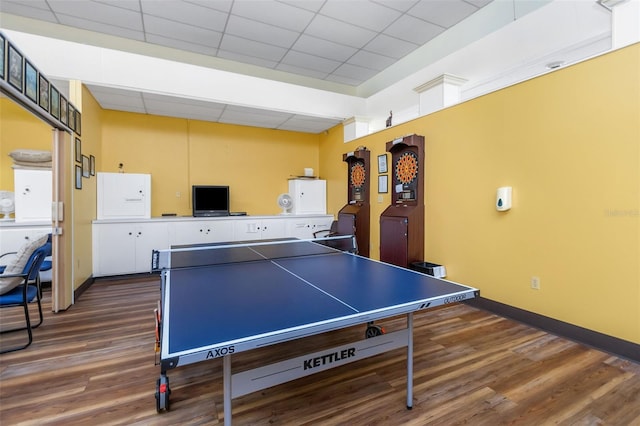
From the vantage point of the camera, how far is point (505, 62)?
3.59 meters

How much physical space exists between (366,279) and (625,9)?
3118mm

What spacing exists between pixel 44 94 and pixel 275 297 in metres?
3.28

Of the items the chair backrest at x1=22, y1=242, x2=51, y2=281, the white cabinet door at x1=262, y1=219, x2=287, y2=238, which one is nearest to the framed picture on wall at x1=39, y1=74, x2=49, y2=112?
the chair backrest at x1=22, y1=242, x2=51, y2=281

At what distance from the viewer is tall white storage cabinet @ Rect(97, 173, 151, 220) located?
15.5 feet

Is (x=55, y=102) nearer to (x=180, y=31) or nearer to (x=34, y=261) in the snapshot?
(x=34, y=261)

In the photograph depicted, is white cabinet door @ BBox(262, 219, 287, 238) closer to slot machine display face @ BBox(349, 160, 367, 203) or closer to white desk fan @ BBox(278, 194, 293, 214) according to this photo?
white desk fan @ BBox(278, 194, 293, 214)

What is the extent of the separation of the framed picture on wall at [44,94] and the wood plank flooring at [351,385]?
7.29ft

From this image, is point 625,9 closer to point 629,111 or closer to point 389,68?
point 629,111

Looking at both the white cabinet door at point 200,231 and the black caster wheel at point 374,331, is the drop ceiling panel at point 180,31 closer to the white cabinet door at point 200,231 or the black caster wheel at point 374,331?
the white cabinet door at point 200,231

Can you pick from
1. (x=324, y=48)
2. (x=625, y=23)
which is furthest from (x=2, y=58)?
(x=625, y=23)

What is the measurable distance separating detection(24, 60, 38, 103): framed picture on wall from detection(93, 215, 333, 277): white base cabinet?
93.3 inches

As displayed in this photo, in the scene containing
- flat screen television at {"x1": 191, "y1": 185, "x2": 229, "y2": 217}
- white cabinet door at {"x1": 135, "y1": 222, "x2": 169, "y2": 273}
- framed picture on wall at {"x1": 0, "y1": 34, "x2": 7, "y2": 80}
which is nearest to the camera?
framed picture on wall at {"x1": 0, "y1": 34, "x2": 7, "y2": 80}

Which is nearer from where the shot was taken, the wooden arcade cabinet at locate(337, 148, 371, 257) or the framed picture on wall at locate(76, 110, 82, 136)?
the framed picture on wall at locate(76, 110, 82, 136)

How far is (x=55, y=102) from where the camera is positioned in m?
3.10
